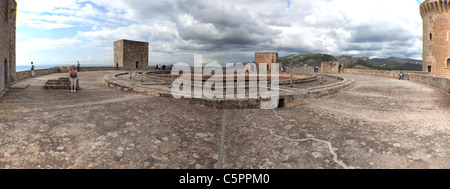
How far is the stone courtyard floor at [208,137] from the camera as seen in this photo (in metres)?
3.35

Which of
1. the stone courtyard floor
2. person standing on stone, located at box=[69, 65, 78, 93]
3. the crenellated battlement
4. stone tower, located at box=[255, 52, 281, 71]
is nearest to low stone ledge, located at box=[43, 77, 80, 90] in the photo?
person standing on stone, located at box=[69, 65, 78, 93]

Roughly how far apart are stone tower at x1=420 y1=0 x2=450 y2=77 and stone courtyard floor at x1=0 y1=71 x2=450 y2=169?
1208 inches

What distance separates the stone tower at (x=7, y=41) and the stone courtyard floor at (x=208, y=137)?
160 inches

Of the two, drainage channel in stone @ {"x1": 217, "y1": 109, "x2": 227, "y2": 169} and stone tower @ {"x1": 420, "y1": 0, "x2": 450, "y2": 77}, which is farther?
stone tower @ {"x1": 420, "y1": 0, "x2": 450, "y2": 77}

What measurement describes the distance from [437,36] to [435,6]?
3694 mm

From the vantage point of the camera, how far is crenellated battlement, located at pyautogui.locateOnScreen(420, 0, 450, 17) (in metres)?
27.2

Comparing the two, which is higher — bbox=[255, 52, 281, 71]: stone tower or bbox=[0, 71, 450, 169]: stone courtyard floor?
bbox=[255, 52, 281, 71]: stone tower

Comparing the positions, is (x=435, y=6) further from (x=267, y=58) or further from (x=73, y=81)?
(x=73, y=81)

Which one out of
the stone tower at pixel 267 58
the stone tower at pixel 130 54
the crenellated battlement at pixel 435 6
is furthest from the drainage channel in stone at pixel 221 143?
the crenellated battlement at pixel 435 6

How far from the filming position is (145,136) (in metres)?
4.23

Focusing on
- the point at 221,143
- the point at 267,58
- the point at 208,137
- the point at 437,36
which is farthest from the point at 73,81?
the point at 437,36

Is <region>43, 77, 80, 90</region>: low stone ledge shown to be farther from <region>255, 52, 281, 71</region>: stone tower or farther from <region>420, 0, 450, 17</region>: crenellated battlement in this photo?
<region>420, 0, 450, 17</region>: crenellated battlement
